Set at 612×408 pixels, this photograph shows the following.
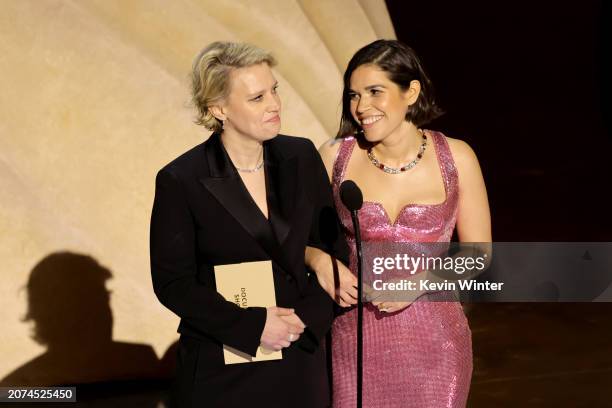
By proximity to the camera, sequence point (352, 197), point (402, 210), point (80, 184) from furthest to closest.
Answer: point (80, 184), point (402, 210), point (352, 197)

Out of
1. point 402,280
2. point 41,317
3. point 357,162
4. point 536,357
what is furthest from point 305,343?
point 536,357

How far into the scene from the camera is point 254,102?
7.29 feet

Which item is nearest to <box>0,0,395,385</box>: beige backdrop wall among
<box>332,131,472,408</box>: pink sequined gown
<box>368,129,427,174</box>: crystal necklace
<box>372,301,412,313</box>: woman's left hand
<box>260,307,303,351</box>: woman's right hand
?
<box>368,129,427,174</box>: crystal necklace

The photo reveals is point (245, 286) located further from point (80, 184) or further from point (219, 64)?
point (80, 184)

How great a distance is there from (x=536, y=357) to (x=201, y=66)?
336 centimetres

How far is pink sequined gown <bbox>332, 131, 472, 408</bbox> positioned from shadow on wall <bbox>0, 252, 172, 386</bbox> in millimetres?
2058

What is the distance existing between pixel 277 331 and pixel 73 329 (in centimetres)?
246

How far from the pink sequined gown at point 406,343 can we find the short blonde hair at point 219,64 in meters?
0.60

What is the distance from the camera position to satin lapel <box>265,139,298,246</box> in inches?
90.1

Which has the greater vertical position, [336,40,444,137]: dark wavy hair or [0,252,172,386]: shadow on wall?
[336,40,444,137]: dark wavy hair

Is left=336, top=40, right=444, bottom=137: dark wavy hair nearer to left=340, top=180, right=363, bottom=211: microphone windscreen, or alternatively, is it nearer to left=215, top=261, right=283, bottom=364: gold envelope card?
left=340, top=180, right=363, bottom=211: microphone windscreen

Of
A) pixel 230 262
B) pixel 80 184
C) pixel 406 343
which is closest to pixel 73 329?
pixel 80 184

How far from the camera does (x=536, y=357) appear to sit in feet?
16.5

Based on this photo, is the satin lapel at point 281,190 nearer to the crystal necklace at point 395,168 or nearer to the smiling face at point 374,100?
the smiling face at point 374,100
